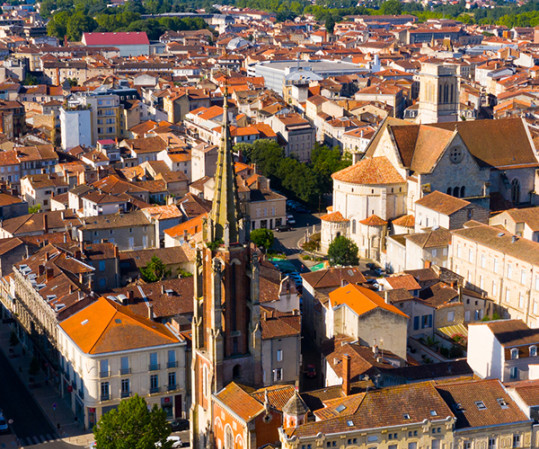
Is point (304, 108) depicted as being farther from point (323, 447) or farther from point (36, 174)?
point (323, 447)

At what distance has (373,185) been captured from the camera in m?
95.8

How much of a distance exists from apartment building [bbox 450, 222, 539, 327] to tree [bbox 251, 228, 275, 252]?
699 inches

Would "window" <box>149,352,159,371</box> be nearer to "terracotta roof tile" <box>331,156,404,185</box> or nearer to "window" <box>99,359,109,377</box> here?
"window" <box>99,359,109,377</box>

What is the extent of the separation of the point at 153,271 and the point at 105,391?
20416 mm

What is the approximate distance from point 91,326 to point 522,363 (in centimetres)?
2586

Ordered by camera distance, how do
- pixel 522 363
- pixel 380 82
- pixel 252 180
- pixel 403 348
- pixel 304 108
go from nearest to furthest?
pixel 522 363 < pixel 403 348 < pixel 252 180 < pixel 304 108 < pixel 380 82

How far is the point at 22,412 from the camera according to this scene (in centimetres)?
6247

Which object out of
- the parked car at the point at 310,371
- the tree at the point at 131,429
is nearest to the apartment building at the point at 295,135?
the parked car at the point at 310,371

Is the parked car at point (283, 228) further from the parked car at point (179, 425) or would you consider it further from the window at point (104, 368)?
the window at point (104, 368)

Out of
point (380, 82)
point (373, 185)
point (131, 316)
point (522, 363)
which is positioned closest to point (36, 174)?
point (373, 185)

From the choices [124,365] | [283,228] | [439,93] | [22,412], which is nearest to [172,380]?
[124,365]

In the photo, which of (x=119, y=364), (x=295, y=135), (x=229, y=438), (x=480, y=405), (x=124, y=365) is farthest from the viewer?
(x=295, y=135)

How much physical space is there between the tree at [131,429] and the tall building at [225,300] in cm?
266

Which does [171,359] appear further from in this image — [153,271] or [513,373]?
[513,373]
